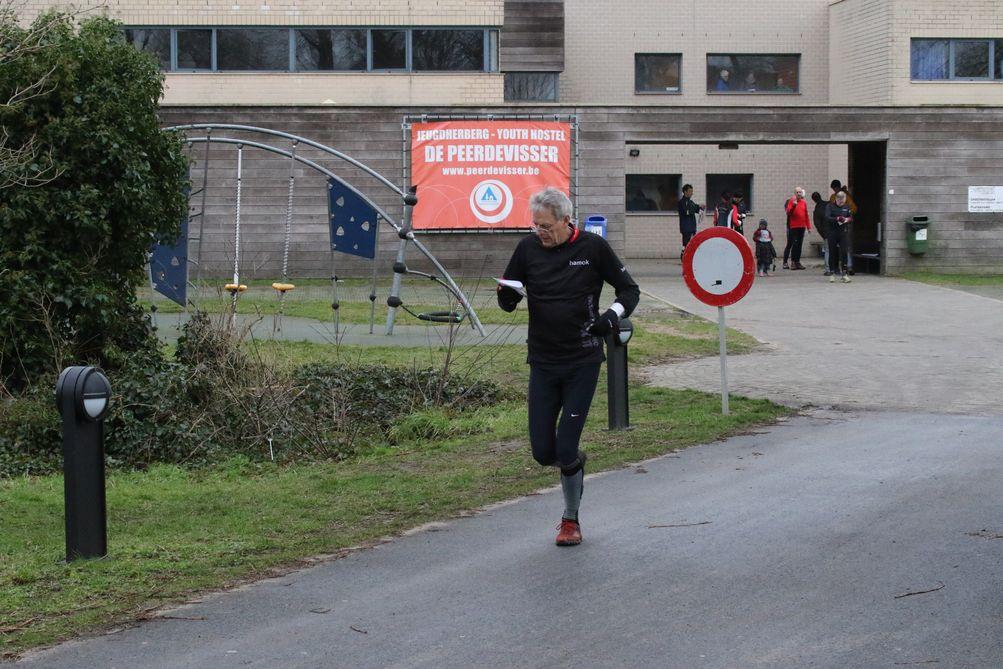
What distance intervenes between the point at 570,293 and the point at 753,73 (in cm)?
3270

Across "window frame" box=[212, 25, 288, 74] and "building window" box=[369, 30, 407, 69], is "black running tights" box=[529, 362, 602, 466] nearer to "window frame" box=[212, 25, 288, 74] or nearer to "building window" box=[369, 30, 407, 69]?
"building window" box=[369, 30, 407, 69]

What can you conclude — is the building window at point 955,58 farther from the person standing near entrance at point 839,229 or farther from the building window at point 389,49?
the building window at point 389,49

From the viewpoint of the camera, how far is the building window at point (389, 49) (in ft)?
100

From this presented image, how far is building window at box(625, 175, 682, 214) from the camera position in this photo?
124 feet

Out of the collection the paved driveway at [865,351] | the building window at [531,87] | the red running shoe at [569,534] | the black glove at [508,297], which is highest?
the building window at [531,87]

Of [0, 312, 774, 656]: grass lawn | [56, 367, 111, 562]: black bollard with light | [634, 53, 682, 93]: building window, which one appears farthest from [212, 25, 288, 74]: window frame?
[56, 367, 111, 562]: black bollard with light

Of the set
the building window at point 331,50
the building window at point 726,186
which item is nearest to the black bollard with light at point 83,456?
the building window at point 331,50

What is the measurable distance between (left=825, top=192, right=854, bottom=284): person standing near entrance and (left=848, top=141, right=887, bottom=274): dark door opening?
3.45 ft

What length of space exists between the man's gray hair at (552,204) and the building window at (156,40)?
25.3 metres

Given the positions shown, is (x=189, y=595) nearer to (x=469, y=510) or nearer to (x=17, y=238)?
(x=469, y=510)

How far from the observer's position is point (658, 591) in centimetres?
582

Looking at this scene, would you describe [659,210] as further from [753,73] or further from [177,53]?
[177,53]

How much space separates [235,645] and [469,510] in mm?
2697

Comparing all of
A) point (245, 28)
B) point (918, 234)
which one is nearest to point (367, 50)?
point (245, 28)
